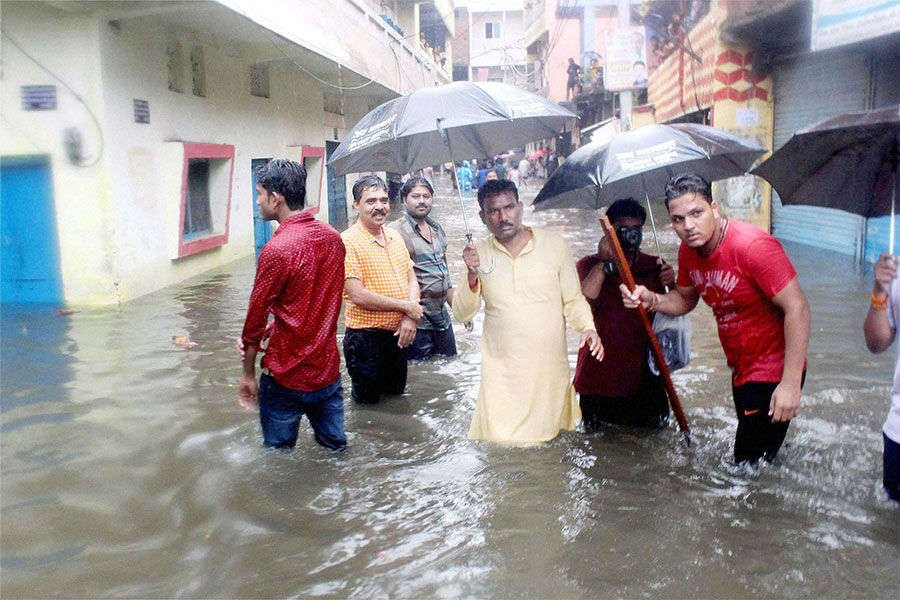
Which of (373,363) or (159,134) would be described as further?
(159,134)

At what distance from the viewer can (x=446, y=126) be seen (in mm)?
4332

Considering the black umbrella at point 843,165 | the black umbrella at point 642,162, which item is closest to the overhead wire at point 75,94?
the black umbrella at point 642,162

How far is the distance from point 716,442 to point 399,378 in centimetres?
219

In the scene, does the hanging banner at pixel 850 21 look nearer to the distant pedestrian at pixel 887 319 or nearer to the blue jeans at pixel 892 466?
the distant pedestrian at pixel 887 319

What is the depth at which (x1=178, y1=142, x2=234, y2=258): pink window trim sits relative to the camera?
1080cm

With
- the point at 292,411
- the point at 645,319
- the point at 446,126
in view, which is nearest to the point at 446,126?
the point at 446,126

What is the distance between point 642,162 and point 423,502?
2049mm

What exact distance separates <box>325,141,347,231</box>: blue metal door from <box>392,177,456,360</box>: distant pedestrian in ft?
42.8

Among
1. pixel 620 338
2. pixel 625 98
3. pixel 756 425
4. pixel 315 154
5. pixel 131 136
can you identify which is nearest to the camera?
pixel 756 425

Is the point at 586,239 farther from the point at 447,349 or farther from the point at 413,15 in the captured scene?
the point at 413,15

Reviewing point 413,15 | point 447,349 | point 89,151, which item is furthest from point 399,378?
point 413,15

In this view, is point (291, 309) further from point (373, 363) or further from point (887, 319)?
point (887, 319)

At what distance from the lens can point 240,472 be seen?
14.8 feet

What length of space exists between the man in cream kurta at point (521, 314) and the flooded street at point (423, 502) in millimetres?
257
